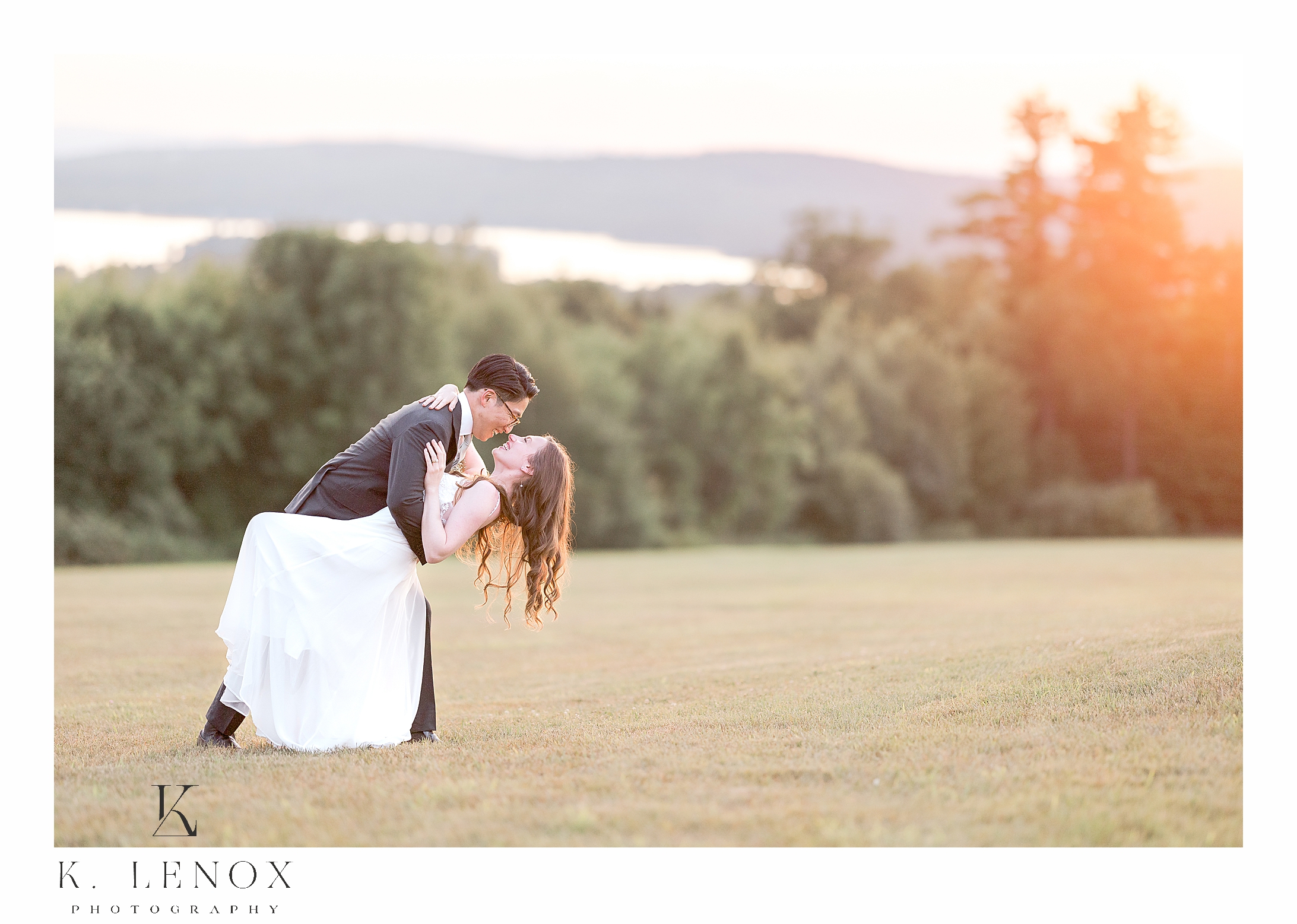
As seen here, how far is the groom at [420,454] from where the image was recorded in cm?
679

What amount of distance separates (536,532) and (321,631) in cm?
137

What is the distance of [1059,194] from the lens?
50969 mm

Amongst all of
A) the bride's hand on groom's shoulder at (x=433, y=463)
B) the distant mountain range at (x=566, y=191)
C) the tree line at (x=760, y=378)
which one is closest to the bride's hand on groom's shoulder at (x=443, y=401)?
the bride's hand on groom's shoulder at (x=433, y=463)

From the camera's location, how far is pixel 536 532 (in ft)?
23.3

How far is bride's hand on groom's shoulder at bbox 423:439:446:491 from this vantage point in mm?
6648

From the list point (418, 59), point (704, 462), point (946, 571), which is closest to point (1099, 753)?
point (418, 59)

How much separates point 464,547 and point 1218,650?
4938 mm

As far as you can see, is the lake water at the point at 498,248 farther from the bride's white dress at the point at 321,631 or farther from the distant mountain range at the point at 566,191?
the bride's white dress at the point at 321,631

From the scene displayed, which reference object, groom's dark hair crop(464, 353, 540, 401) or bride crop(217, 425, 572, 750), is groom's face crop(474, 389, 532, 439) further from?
bride crop(217, 425, 572, 750)

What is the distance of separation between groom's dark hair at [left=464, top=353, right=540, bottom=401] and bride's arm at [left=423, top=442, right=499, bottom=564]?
0.47 meters

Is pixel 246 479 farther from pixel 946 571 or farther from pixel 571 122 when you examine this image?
pixel 946 571

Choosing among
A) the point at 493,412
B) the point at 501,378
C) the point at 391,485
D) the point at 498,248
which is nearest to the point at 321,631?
the point at 391,485

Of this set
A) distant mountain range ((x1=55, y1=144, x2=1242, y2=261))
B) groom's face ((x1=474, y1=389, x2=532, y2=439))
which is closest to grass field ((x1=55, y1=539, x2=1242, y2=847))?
groom's face ((x1=474, y1=389, x2=532, y2=439))

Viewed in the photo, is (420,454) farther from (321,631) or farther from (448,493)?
(321,631)
